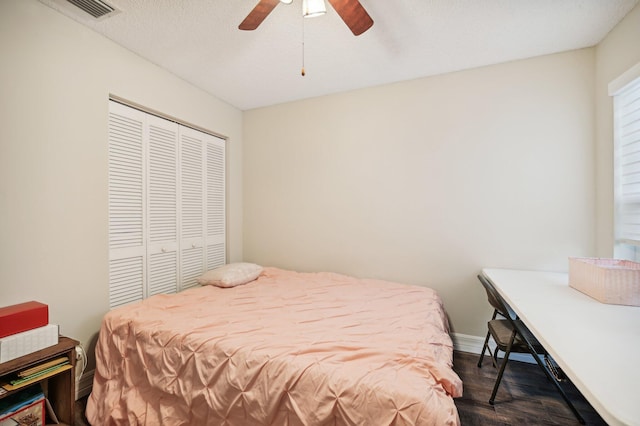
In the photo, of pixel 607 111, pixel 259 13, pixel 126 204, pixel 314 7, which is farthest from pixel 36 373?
pixel 607 111

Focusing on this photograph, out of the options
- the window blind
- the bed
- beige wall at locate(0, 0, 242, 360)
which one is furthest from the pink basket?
beige wall at locate(0, 0, 242, 360)

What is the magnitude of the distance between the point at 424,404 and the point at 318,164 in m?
2.48

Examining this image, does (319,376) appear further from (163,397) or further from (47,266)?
(47,266)

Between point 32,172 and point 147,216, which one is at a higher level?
point 32,172

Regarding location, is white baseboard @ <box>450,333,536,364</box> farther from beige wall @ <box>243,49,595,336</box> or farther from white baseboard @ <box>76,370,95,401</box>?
white baseboard @ <box>76,370,95,401</box>

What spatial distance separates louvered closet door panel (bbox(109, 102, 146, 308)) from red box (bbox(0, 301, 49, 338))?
0.57 metres

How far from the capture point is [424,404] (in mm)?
1022

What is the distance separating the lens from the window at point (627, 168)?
1828mm

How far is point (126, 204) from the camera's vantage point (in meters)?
2.24

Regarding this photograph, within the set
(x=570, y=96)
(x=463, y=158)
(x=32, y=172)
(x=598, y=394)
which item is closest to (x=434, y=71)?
(x=463, y=158)

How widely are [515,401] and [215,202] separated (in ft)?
10.2

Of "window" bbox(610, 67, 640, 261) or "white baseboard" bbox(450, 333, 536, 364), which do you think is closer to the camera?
"window" bbox(610, 67, 640, 261)

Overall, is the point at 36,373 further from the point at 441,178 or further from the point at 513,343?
the point at 441,178

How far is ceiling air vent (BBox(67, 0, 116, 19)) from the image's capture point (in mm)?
1688
